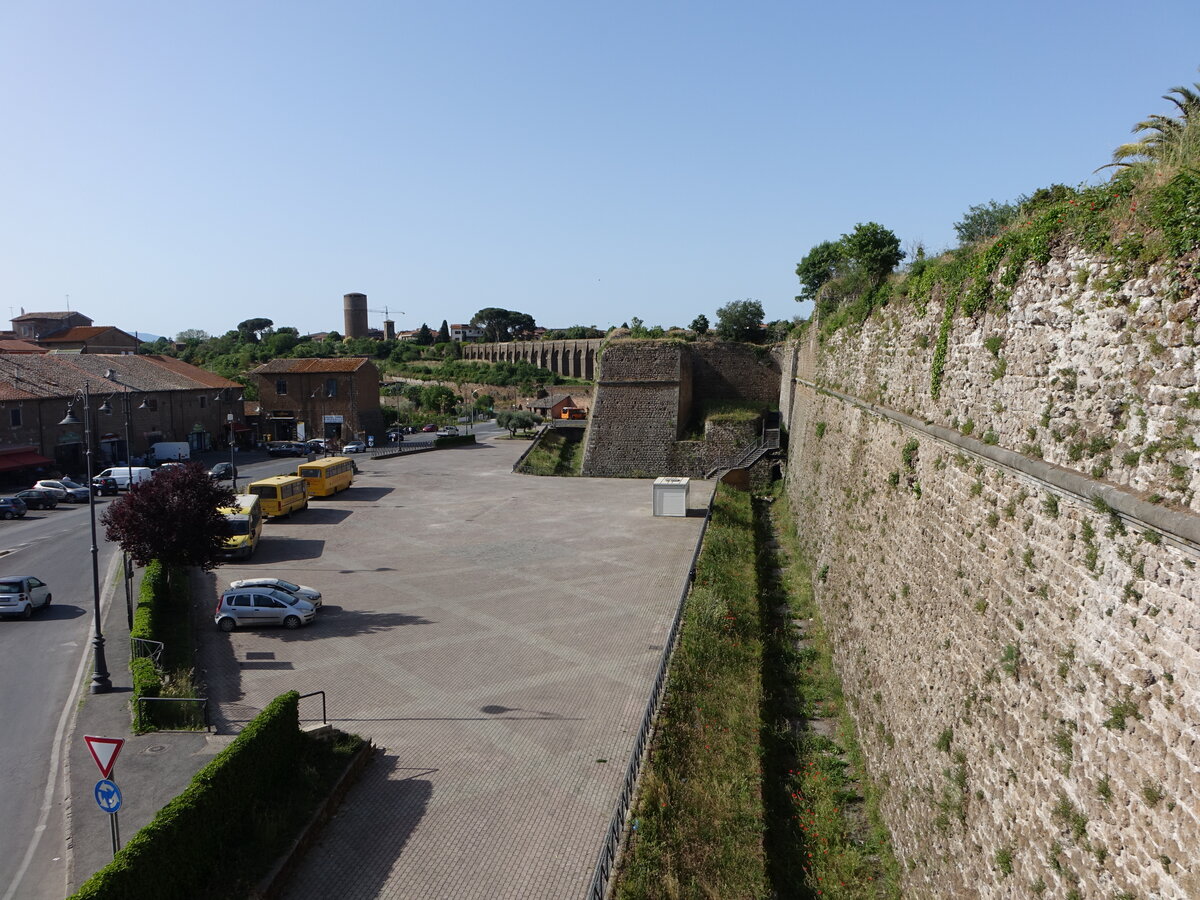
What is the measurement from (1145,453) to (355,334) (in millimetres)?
116466

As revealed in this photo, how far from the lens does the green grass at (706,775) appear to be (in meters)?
7.16

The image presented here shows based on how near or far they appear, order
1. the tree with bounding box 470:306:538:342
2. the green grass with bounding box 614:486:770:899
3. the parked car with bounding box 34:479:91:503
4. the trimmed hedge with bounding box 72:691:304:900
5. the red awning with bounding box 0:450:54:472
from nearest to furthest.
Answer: the trimmed hedge with bounding box 72:691:304:900, the green grass with bounding box 614:486:770:899, the parked car with bounding box 34:479:91:503, the red awning with bounding box 0:450:54:472, the tree with bounding box 470:306:538:342

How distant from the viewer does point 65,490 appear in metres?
28.2

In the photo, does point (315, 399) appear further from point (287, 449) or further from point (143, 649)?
point (143, 649)

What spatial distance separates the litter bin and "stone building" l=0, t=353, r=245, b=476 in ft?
53.0

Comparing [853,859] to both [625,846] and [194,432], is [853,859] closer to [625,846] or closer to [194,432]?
[625,846]

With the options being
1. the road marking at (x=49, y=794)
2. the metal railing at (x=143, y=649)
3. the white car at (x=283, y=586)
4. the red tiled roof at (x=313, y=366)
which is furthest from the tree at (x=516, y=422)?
the road marking at (x=49, y=794)

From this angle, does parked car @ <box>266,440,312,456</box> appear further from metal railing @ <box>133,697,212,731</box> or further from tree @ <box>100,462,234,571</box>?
metal railing @ <box>133,697,212,731</box>

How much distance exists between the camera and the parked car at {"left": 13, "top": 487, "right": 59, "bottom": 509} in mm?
26781

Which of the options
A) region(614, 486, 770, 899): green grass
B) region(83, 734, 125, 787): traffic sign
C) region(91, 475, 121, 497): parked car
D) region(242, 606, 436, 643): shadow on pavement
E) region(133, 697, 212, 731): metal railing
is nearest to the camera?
region(83, 734, 125, 787): traffic sign

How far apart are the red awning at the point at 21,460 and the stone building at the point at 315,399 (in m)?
16.6

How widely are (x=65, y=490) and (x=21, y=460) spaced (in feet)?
13.7

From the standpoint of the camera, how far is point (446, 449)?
1790 inches

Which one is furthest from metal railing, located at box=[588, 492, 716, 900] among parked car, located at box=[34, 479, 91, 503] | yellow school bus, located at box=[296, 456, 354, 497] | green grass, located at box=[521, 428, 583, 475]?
parked car, located at box=[34, 479, 91, 503]
